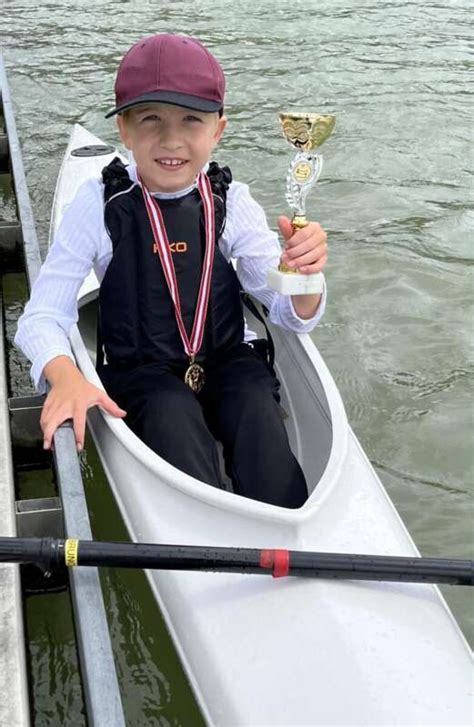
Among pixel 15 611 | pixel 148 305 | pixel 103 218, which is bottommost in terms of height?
pixel 15 611

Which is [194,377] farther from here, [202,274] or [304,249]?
[304,249]

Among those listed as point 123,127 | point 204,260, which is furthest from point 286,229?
point 123,127

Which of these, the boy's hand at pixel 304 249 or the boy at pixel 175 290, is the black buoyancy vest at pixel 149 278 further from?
the boy's hand at pixel 304 249

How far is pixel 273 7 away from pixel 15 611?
8.85 metres

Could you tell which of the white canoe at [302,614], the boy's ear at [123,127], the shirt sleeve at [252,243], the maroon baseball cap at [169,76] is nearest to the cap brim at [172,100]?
the maroon baseball cap at [169,76]

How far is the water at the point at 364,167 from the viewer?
3133mm

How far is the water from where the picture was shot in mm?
3133

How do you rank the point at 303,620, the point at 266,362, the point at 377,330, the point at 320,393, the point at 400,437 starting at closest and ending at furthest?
the point at 303,620 < the point at 320,393 < the point at 266,362 < the point at 400,437 < the point at 377,330

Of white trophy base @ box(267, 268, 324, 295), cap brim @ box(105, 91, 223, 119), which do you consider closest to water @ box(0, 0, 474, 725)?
white trophy base @ box(267, 268, 324, 295)

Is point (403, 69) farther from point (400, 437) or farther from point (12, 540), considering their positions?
point (12, 540)

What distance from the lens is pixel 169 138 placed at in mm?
2188

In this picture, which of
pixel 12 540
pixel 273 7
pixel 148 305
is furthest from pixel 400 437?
pixel 273 7

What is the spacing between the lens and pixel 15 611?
7.19 ft

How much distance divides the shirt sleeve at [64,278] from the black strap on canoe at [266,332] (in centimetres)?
52
